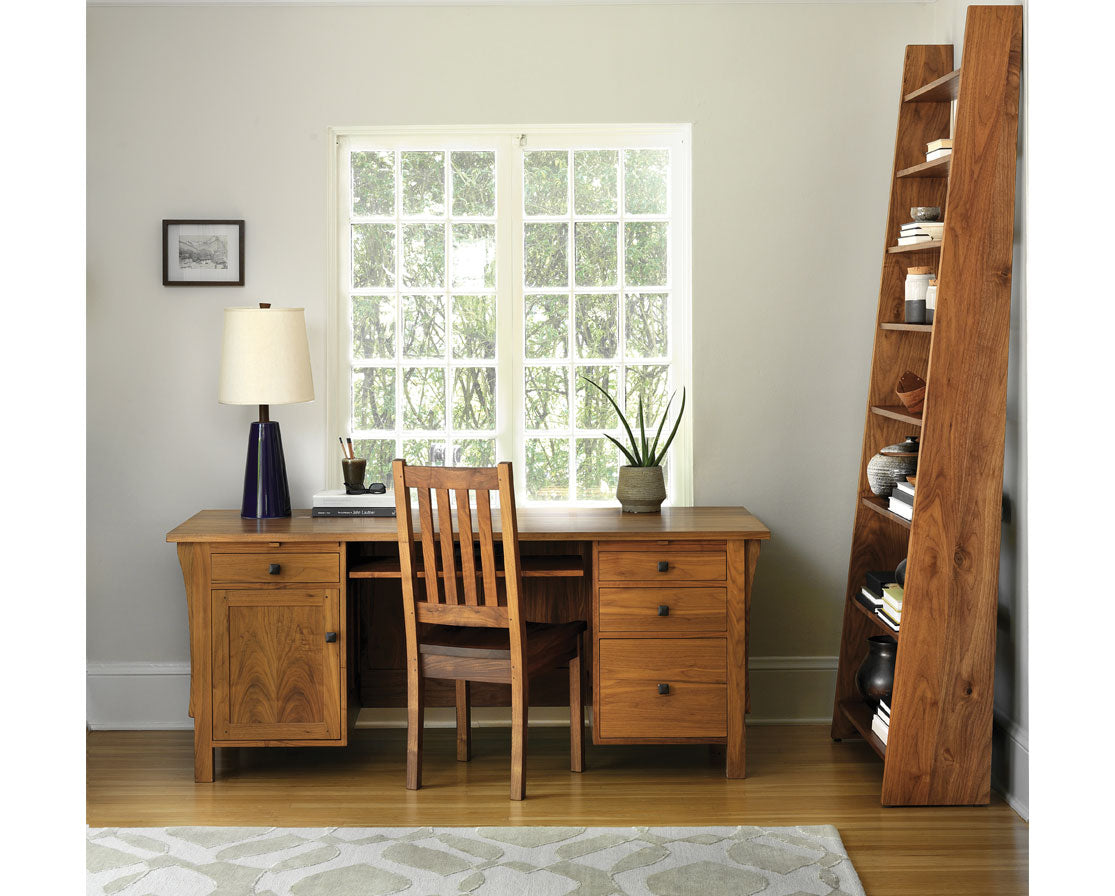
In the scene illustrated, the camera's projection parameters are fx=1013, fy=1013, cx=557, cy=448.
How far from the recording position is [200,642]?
3.17 m

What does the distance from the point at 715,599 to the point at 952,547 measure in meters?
0.72

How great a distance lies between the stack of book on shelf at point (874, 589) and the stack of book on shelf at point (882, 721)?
1.03 feet

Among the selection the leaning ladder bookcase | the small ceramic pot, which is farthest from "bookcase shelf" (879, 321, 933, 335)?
the small ceramic pot

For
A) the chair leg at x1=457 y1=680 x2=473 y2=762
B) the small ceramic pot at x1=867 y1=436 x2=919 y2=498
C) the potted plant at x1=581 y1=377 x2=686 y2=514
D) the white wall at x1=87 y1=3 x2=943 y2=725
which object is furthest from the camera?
the white wall at x1=87 y1=3 x2=943 y2=725

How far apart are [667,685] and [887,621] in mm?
705

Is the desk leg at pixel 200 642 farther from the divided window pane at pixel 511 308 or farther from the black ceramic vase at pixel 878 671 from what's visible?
the black ceramic vase at pixel 878 671

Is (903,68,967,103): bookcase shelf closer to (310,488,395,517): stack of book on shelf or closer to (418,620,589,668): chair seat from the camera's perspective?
(418,620,589,668): chair seat

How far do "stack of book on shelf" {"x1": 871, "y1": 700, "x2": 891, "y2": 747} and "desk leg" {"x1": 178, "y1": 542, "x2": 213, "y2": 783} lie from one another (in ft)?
6.82

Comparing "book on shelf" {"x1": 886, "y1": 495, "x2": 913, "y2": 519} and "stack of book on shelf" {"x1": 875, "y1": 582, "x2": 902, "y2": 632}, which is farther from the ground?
"book on shelf" {"x1": 886, "y1": 495, "x2": 913, "y2": 519}

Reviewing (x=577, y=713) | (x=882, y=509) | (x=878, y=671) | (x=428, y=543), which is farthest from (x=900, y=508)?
(x=428, y=543)

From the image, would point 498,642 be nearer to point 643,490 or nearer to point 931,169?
point 643,490

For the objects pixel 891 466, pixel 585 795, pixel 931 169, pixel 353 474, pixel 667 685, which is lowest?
pixel 585 795

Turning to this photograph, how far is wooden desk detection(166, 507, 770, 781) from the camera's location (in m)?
3.17

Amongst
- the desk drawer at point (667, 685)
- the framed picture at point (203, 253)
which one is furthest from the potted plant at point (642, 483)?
the framed picture at point (203, 253)
